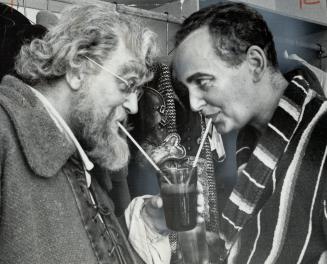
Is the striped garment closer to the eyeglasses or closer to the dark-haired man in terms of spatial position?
the dark-haired man

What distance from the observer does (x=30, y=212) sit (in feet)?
2.52

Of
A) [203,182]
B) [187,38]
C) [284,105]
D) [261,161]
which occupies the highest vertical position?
[187,38]

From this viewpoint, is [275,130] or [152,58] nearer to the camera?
[275,130]


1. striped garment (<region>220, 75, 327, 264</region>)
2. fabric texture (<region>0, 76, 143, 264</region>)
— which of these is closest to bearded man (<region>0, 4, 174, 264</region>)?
fabric texture (<region>0, 76, 143, 264</region>)

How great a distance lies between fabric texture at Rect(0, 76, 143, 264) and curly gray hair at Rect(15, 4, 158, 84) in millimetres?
150

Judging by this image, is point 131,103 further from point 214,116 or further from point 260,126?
point 260,126

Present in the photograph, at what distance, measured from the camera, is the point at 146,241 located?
109 centimetres

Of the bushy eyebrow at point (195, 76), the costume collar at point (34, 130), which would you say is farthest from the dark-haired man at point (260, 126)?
the costume collar at point (34, 130)

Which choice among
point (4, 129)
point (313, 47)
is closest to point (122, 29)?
point (4, 129)

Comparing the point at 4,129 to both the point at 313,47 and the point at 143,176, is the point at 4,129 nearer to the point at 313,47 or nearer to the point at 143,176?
the point at 143,176

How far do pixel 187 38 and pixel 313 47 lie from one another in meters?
0.59

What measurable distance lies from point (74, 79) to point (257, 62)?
437 millimetres

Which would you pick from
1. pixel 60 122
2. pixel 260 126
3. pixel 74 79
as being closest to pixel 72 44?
pixel 74 79

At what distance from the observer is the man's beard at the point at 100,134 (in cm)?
101
